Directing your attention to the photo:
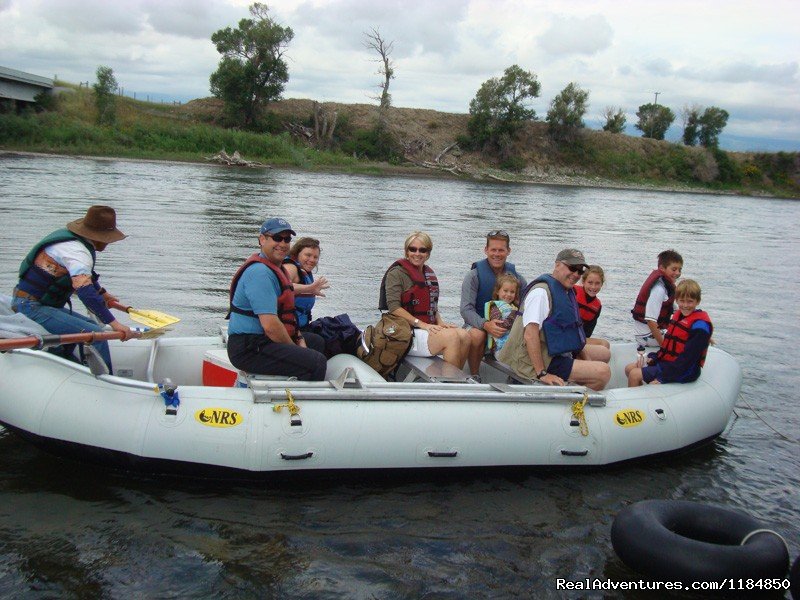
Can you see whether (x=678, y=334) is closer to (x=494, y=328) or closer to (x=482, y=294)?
(x=494, y=328)

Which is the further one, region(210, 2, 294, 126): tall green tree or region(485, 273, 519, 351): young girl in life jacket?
region(210, 2, 294, 126): tall green tree

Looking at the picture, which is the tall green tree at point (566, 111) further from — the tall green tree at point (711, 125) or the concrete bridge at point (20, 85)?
the concrete bridge at point (20, 85)

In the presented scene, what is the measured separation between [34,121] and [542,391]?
37.1 meters

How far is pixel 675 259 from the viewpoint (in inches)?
276

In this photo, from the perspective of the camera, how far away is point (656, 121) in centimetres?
A: 6888

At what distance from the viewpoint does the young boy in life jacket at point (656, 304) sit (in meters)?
7.12

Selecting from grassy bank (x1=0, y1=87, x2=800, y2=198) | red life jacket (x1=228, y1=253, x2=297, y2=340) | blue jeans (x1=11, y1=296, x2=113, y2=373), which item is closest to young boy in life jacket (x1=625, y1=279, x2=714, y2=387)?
red life jacket (x1=228, y1=253, x2=297, y2=340)

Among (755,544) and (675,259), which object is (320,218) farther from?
(755,544)

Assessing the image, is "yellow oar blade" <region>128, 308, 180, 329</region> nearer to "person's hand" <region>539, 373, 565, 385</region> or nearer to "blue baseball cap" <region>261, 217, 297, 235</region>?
"blue baseball cap" <region>261, 217, 297, 235</region>

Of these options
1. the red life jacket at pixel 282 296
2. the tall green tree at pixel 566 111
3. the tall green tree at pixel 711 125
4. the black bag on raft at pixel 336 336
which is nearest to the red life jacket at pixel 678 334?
the black bag on raft at pixel 336 336

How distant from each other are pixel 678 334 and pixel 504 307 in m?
1.44

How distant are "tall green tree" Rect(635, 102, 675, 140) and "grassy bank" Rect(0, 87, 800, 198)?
7.13 m

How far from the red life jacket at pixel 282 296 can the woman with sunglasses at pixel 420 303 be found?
962 mm

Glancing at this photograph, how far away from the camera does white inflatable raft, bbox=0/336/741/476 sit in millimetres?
5172
